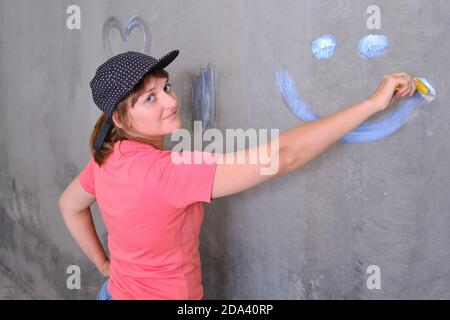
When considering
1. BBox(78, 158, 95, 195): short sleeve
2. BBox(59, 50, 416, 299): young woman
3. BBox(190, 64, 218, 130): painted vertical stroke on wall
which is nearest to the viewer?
BBox(59, 50, 416, 299): young woman

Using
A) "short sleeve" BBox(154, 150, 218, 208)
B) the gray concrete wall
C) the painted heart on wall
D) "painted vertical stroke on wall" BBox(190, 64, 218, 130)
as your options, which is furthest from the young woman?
the painted heart on wall

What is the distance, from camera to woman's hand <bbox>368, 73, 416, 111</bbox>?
1.04 metres

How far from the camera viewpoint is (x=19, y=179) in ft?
8.46

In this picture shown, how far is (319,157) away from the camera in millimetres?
1263

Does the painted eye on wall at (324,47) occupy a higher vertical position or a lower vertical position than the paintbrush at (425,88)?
higher

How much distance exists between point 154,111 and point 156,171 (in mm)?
160

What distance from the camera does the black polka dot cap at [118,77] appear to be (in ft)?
3.61

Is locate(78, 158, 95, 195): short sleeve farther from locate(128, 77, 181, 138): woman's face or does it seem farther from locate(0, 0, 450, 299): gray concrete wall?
locate(0, 0, 450, 299): gray concrete wall

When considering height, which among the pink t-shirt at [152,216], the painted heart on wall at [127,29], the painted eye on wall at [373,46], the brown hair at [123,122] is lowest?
the pink t-shirt at [152,216]

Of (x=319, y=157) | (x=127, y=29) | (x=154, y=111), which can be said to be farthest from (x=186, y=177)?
(x=127, y=29)

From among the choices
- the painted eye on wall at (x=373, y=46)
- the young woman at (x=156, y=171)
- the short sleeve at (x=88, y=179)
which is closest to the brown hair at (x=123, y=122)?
the young woman at (x=156, y=171)

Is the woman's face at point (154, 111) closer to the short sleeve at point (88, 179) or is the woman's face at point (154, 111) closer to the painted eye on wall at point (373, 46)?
the short sleeve at point (88, 179)

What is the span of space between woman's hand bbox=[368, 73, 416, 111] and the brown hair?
0.51 metres

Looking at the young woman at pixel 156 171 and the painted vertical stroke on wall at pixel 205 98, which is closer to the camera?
the young woman at pixel 156 171
